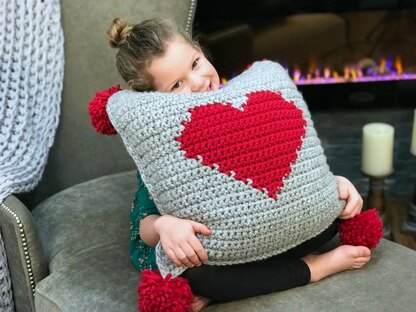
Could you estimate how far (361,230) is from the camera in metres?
1.09

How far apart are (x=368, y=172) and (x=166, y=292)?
94 cm

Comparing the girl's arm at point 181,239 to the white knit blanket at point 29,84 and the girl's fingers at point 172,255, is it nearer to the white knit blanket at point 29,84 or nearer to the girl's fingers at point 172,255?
the girl's fingers at point 172,255

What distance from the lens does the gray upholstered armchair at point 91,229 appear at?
1.02m

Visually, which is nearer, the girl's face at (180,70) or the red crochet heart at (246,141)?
the red crochet heart at (246,141)

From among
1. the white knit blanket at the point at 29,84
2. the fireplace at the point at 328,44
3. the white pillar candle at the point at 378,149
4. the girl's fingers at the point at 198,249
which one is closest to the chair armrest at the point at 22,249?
the white knit blanket at the point at 29,84

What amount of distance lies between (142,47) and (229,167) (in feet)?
0.91

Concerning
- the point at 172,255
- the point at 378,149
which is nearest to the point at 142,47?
the point at 172,255

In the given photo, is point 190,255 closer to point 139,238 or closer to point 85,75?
point 139,238

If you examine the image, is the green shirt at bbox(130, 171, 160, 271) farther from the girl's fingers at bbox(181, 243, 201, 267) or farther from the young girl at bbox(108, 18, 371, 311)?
the girl's fingers at bbox(181, 243, 201, 267)

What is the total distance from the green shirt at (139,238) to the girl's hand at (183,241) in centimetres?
12

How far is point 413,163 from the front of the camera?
76.6 inches

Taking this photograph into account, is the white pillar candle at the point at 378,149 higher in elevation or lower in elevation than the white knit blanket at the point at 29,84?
lower

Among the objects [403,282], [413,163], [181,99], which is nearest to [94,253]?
[181,99]

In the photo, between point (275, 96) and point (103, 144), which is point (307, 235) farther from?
point (103, 144)
